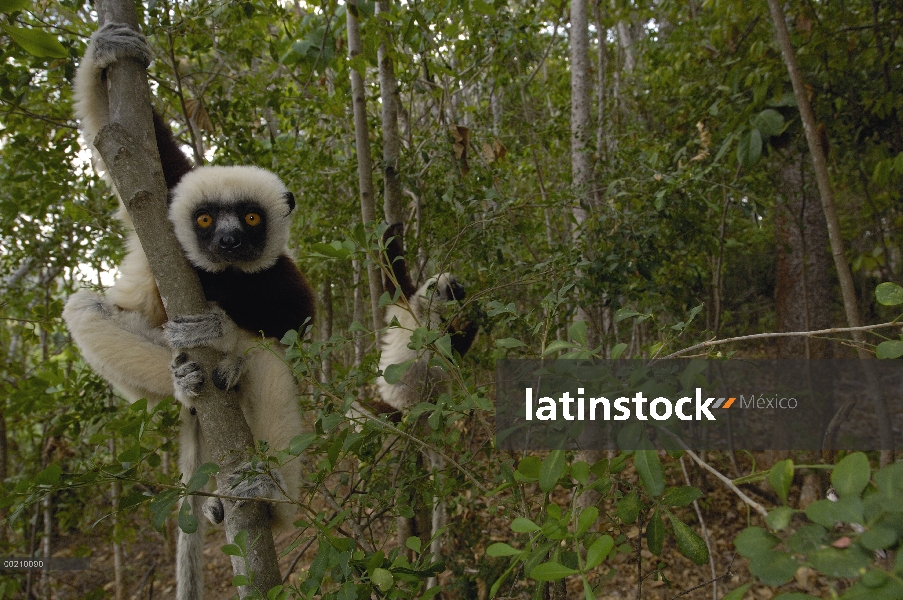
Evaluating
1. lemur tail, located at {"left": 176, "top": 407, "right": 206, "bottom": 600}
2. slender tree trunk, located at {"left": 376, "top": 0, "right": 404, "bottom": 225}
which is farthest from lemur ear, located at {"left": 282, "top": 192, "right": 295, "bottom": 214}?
lemur tail, located at {"left": 176, "top": 407, "right": 206, "bottom": 600}

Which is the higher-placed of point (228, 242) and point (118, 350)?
point (228, 242)

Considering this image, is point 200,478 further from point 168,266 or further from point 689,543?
point 689,543

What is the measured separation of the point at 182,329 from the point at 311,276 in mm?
4054

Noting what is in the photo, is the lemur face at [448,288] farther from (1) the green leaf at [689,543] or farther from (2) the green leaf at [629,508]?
(1) the green leaf at [689,543]

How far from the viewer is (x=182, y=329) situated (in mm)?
2164

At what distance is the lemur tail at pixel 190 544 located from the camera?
2.70 m

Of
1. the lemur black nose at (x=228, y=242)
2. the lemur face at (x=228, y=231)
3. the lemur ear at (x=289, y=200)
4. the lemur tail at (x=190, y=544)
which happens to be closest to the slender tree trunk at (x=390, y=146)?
the lemur ear at (x=289, y=200)

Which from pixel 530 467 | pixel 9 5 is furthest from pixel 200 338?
pixel 530 467

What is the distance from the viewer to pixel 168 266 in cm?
201

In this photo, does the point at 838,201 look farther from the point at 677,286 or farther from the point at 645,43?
the point at 677,286

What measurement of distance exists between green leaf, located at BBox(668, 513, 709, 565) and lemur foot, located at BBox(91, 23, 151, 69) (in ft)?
8.91

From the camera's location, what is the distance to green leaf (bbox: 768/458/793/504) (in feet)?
2.75

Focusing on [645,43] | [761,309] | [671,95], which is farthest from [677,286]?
[761,309]

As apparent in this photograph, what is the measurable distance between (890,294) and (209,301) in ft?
9.15
